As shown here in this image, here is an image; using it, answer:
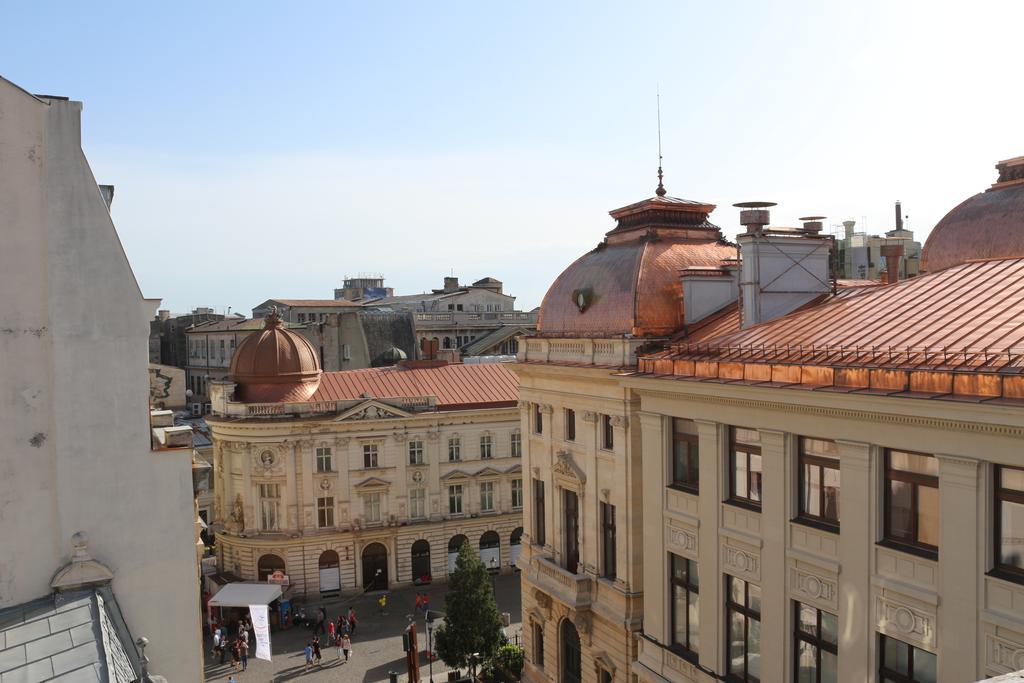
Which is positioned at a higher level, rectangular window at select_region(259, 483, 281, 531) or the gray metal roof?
the gray metal roof

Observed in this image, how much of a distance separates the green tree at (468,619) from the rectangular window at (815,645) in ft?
66.4

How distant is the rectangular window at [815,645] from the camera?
19609 mm

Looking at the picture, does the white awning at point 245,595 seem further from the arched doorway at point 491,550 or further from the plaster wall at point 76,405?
the plaster wall at point 76,405

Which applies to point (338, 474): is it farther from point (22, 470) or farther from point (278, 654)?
point (22, 470)

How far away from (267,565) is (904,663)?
141 feet

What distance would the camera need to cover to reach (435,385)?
5922cm

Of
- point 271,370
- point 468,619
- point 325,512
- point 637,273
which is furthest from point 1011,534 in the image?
point 271,370

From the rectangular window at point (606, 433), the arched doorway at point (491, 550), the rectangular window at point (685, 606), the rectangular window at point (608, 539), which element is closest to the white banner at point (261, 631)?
the rectangular window at point (608, 539)

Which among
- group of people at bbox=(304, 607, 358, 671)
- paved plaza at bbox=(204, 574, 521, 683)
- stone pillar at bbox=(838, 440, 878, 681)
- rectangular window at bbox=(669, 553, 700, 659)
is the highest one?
stone pillar at bbox=(838, 440, 878, 681)

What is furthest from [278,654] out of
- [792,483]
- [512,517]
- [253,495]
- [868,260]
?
[868,260]

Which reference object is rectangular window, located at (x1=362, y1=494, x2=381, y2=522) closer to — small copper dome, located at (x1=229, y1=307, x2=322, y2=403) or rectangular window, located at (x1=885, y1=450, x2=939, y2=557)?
small copper dome, located at (x1=229, y1=307, x2=322, y2=403)

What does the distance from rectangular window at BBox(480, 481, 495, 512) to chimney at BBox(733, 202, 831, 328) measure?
1326 inches

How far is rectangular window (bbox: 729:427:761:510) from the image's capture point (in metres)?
22.0

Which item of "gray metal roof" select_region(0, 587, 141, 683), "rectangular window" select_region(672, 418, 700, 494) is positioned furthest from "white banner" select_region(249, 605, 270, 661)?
"gray metal roof" select_region(0, 587, 141, 683)
